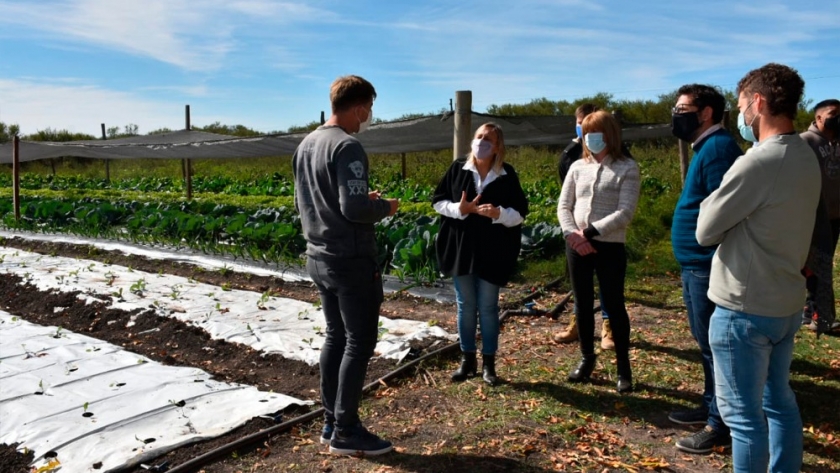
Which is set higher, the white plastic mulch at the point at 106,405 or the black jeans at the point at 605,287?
the black jeans at the point at 605,287

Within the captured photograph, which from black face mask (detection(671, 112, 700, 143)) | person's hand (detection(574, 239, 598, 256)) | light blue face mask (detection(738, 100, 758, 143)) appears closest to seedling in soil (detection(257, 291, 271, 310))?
person's hand (detection(574, 239, 598, 256))

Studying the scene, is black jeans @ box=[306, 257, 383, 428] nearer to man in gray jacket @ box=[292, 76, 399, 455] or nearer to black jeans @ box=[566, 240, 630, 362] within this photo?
man in gray jacket @ box=[292, 76, 399, 455]

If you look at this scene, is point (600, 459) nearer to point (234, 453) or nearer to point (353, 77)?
point (234, 453)

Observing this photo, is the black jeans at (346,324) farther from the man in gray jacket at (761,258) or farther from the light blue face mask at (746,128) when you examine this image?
the light blue face mask at (746,128)

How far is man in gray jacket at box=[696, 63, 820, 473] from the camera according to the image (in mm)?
2197

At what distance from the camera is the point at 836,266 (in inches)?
269

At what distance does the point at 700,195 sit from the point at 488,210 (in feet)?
3.64

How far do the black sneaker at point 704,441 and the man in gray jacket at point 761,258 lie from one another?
71 centimetres

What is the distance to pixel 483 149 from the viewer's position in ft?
12.2

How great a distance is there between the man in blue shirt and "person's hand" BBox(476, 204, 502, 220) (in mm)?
939

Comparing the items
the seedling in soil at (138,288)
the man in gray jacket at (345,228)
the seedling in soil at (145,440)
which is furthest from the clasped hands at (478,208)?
the seedling in soil at (138,288)

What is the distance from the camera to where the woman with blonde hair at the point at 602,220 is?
3672 millimetres

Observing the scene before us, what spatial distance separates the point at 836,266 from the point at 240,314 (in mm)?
5651

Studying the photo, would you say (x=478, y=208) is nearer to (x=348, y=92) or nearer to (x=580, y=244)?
(x=580, y=244)
